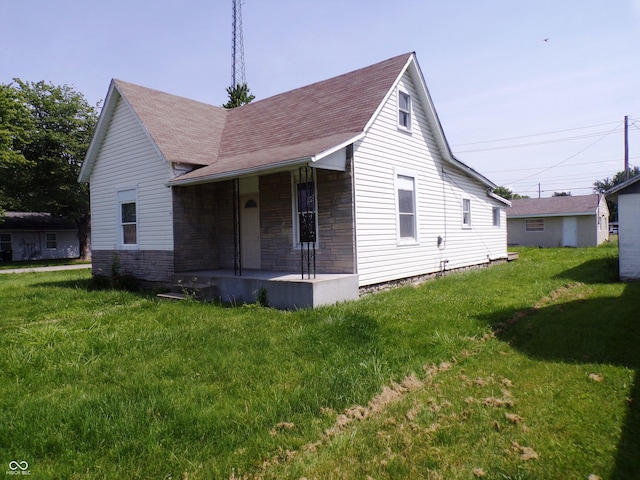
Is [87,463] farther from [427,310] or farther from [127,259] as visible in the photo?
[127,259]

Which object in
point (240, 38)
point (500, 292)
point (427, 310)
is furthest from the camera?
point (240, 38)

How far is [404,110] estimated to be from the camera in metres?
12.3

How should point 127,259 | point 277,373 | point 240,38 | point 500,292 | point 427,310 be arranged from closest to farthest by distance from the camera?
point 277,373 < point 427,310 < point 500,292 < point 127,259 < point 240,38

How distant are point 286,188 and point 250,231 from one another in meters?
1.91

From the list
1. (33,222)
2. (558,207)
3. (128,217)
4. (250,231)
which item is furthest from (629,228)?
(33,222)

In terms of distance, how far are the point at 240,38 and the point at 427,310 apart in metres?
23.7

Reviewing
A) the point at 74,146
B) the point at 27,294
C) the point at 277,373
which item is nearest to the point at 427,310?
the point at 277,373

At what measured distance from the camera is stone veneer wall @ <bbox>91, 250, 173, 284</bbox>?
11.9 m

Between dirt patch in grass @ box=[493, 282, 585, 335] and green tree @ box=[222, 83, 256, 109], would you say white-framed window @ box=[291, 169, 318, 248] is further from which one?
green tree @ box=[222, 83, 256, 109]

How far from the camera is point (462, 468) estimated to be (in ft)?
10.3

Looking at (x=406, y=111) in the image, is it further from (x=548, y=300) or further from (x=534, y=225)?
(x=534, y=225)

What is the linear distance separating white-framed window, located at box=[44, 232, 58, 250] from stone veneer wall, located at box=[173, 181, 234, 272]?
3063 cm

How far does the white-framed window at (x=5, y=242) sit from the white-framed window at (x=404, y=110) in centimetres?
3431

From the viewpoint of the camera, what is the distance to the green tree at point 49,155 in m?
29.0
